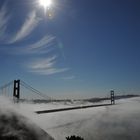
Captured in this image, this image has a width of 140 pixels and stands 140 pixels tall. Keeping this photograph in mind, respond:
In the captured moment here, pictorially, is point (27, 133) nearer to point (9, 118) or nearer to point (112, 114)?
point (9, 118)

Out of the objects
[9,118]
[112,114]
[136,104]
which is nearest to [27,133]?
[9,118]

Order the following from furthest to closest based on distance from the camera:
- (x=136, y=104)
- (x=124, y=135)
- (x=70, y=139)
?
1. (x=136, y=104)
2. (x=124, y=135)
3. (x=70, y=139)

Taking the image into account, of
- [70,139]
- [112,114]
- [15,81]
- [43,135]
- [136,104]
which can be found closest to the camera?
[70,139]

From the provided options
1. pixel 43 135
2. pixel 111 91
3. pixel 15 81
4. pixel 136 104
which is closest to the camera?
pixel 43 135

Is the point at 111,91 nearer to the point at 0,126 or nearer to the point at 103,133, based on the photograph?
the point at 103,133

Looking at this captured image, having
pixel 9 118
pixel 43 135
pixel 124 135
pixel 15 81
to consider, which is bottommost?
pixel 124 135

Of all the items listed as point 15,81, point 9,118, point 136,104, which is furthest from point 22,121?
point 136,104

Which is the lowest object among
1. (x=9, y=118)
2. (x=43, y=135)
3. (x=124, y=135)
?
(x=124, y=135)

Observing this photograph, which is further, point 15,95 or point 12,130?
point 15,95

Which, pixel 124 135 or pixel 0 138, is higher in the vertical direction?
pixel 0 138
